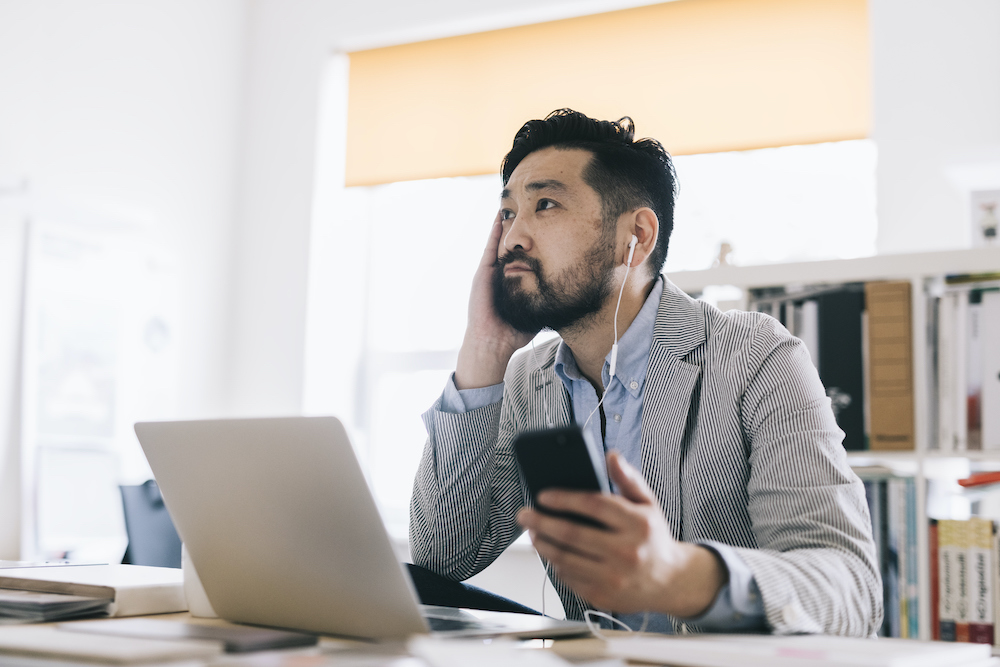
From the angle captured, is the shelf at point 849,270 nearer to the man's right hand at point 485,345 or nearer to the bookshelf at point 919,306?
the bookshelf at point 919,306

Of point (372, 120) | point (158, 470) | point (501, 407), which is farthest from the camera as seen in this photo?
point (372, 120)

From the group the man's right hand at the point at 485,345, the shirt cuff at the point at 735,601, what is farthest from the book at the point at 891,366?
the shirt cuff at the point at 735,601

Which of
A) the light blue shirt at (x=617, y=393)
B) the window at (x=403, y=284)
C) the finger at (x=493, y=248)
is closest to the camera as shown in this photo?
the light blue shirt at (x=617, y=393)

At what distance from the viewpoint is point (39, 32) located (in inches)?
120

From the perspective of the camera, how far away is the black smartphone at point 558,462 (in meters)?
0.71

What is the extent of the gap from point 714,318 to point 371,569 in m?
0.83

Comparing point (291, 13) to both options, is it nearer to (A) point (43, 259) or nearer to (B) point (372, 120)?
(B) point (372, 120)

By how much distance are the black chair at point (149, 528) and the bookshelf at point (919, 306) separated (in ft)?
5.19

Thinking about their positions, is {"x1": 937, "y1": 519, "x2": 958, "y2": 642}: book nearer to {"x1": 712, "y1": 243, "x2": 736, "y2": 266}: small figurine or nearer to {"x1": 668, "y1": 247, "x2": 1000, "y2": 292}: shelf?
{"x1": 668, "y1": 247, "x2": 1000, "y2": 292}: shelf

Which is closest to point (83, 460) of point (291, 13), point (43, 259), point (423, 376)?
point (43, 259)

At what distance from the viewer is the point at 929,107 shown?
2879 mm

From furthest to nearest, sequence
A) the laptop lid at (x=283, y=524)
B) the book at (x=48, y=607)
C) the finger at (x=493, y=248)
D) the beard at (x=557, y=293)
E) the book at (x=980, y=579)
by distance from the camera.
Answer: the book at (x=980, y=579), the finger at (x=493, y=248), the beard at (x=557, y=293), the book at (x=48, y=607), the laptop lid at (x=283, y=524)

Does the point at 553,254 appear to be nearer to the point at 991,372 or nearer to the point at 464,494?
the point at 464,494

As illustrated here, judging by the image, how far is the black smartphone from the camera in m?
0.71
